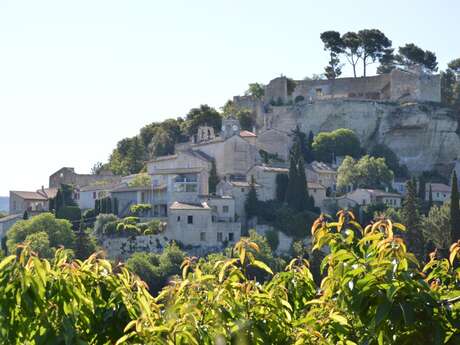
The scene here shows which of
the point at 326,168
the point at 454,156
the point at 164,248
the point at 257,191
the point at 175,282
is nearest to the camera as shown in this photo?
the point at 175,282

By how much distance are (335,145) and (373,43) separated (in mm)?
20472

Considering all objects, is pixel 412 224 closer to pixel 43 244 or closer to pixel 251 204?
pixel 251 204

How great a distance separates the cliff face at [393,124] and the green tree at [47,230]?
22.4 metres

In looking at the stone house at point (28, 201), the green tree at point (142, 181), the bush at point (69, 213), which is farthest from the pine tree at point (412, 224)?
the stone house at point (28, 201)

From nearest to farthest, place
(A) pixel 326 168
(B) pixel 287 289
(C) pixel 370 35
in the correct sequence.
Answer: (B) pixel 287 289
(A) pixel 326 168
(C) pixel 370 35

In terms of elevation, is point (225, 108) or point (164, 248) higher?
point (225, 108)

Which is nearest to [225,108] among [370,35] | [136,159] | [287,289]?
[136,159]

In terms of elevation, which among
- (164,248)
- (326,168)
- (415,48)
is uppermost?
(415,48)

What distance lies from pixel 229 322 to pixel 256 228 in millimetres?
59168

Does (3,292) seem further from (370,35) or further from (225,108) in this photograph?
(370,35)

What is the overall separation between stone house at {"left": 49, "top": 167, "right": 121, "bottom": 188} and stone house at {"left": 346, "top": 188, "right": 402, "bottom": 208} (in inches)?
866

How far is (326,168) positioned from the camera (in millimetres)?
78312

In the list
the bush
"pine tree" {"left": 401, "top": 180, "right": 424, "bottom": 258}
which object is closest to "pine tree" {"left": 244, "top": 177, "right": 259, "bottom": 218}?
"pine tree" {"left": 401, "top": 180, "right": 424, "bottom": 258}

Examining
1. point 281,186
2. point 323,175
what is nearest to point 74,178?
point 323,175
